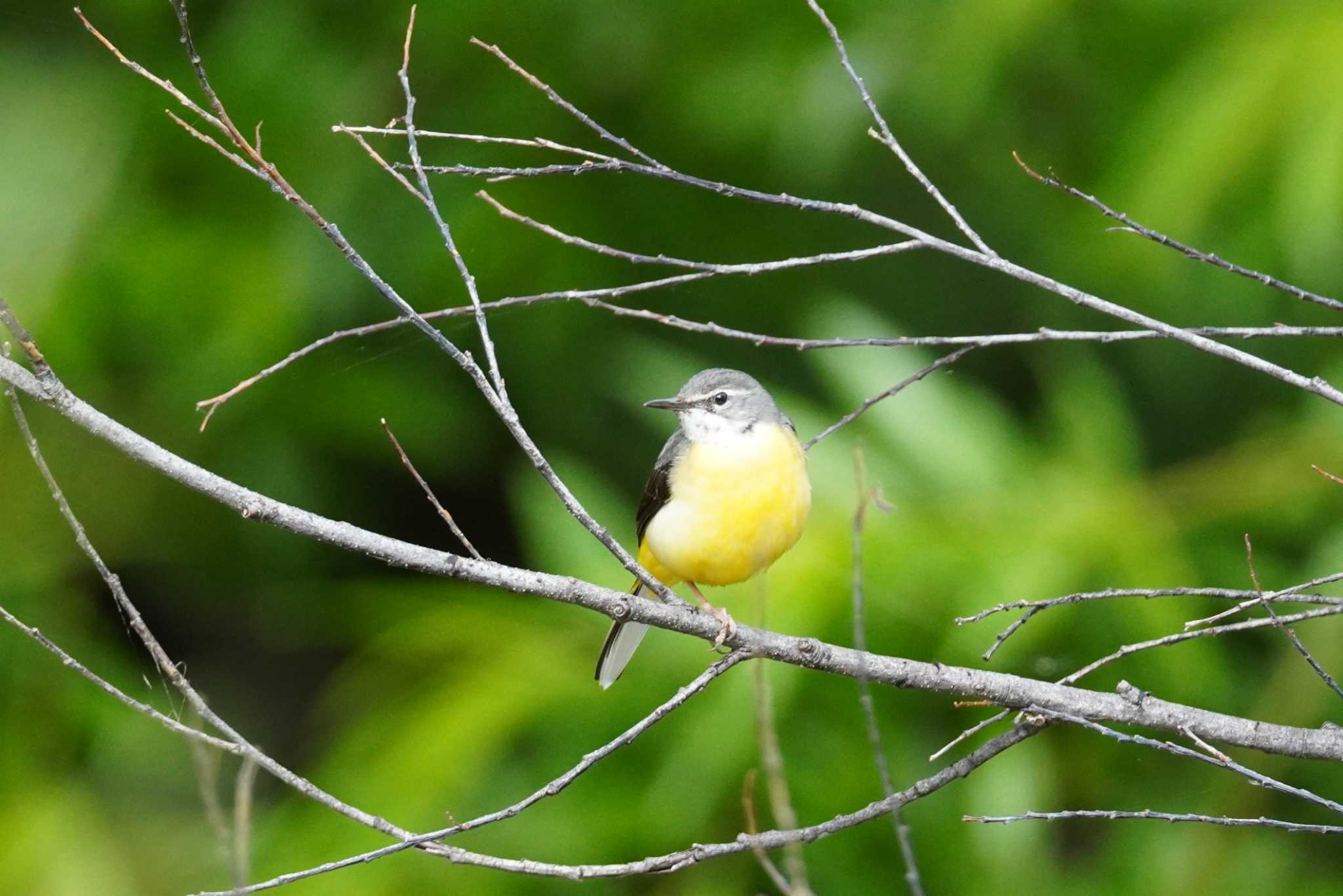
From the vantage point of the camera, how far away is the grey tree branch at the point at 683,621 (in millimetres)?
2223

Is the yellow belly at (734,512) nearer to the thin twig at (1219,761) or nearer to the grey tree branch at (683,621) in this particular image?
the grey tree branch at (683,621)

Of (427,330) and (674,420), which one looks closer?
(427,330)

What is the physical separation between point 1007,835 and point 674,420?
8.13ft

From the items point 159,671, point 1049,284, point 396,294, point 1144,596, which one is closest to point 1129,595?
point 1144,596

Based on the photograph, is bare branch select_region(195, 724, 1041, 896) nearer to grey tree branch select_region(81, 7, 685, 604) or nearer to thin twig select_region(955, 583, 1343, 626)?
thin twig select_region(955, 583, 1343, 626)

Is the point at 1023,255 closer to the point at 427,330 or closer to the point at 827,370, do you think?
the point at 827,370

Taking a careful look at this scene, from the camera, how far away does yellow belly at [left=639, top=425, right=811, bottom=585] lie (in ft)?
11.9

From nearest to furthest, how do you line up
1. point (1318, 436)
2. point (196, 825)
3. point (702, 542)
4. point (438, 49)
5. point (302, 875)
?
1. point (302, 875)
2. point (702, 542)
3. point (1318, 436)
4. point (196, 825)
5. point (438, 49)

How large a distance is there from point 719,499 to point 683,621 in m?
1.10

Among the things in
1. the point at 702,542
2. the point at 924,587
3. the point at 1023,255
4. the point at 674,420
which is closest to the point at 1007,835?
the point at 924,587

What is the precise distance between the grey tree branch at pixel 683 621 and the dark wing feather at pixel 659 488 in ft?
4.39

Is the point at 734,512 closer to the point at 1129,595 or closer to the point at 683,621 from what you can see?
the point at 683,621

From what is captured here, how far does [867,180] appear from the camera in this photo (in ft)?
22.1

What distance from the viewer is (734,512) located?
3623 millimetres
